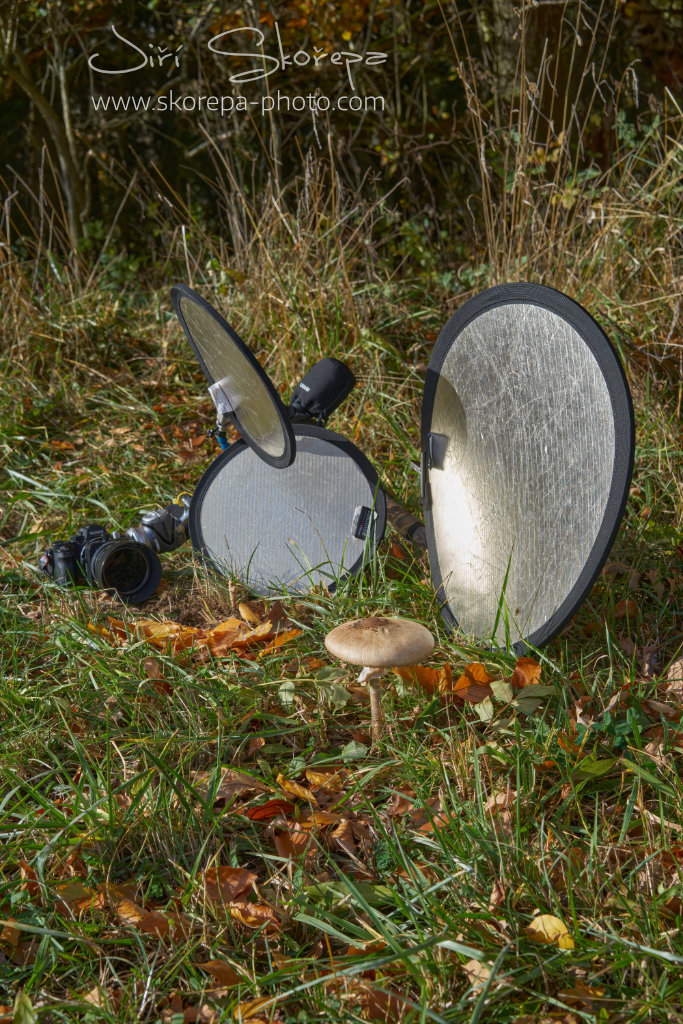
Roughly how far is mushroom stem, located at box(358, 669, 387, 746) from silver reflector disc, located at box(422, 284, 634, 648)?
15.2 inches

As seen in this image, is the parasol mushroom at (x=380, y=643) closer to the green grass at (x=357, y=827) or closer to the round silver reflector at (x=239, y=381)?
the green grass at (x=357, y=827)

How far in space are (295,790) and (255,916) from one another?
1.02 feet

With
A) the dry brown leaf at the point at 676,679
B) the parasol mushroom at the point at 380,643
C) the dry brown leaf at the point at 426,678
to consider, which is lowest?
the dry brown leaf at the point at 676,679

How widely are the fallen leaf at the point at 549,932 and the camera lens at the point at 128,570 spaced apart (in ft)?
5.56

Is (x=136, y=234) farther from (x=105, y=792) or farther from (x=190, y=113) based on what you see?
(x=105, y=792)

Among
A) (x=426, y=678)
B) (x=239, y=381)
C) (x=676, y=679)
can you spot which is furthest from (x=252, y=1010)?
(x=239, y=381)

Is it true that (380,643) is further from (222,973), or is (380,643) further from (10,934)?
(10,934)

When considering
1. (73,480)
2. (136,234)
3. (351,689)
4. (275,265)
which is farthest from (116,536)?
(136,234)

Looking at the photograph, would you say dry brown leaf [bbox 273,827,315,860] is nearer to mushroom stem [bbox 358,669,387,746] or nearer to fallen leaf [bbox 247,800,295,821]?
fallen leaf [bbox 247,800,295,821]

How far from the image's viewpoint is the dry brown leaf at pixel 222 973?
1.57 meters

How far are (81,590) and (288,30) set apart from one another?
19.9 feet

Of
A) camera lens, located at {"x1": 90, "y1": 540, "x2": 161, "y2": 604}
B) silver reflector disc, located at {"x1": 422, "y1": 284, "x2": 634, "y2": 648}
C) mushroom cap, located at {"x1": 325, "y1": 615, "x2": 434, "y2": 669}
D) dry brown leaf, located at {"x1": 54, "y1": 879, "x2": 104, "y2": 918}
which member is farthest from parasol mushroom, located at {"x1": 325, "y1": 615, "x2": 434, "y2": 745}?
camera lens, located at {"x1": 90, "y1": 540, "x2": 161, "y2": 604}

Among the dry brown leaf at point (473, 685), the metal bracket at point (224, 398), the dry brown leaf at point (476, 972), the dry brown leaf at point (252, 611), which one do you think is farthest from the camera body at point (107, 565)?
the dry brown leaf at point (476, 972)

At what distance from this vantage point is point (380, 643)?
5.65ft
